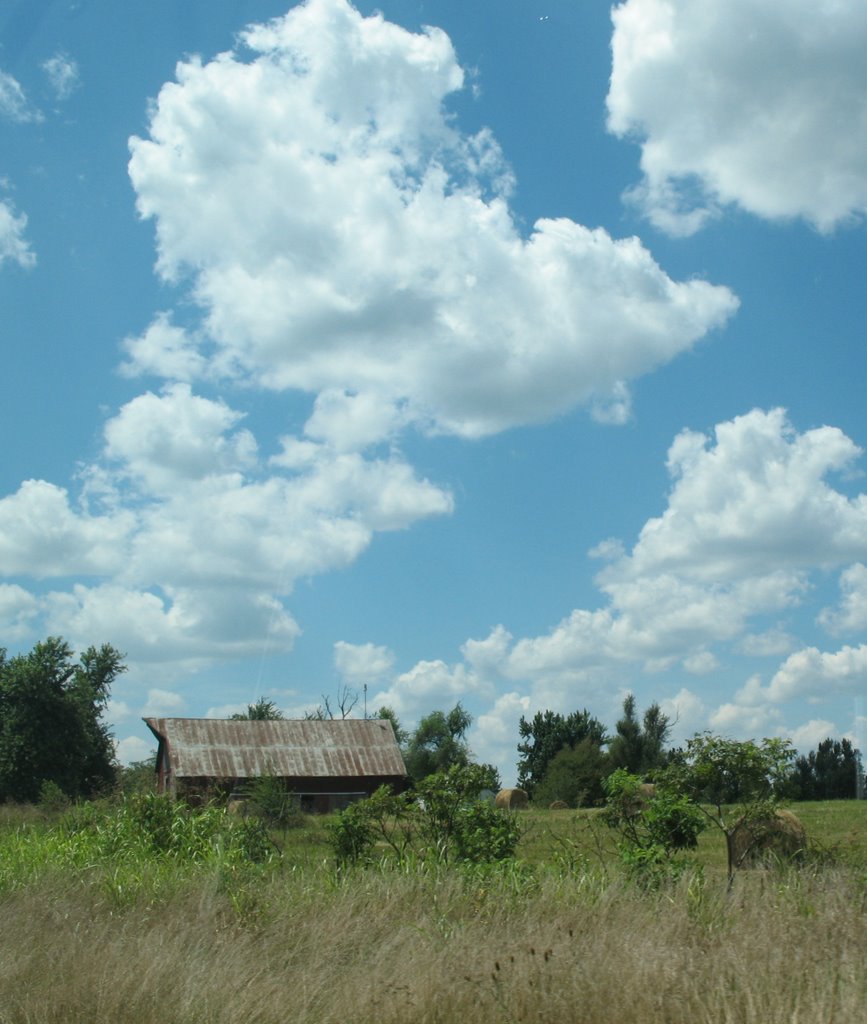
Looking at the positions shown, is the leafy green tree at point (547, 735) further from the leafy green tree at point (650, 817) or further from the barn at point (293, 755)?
the leafy green tree at point (650, 817)

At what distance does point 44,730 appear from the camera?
63906 mm

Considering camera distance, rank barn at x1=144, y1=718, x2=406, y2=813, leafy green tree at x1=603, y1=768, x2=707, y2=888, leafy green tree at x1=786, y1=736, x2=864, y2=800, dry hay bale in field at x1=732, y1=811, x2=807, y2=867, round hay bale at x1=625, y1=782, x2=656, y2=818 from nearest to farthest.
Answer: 1. dry hay bale in field at x1=732, y1=811, x2=807, y2=867
2. leafy green tree at x1=603, y1=768, x2=707, y2=888
3. round hay bale at x1=625, y1=782, x2=656, y2=818
4. barn at x1=144, y1=718, x2=406, y2=813
5. leafy green tree at x1=786, y1=736, x2=864, y2=800

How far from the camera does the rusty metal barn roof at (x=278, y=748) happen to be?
4766cm

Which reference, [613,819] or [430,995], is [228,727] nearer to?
[613,819]

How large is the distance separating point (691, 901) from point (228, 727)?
44894mm

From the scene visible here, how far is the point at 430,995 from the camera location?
20.0 ft

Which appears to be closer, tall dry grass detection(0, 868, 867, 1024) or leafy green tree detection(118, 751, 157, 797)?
tall dry grass detection(0, 868, 867, 1024)

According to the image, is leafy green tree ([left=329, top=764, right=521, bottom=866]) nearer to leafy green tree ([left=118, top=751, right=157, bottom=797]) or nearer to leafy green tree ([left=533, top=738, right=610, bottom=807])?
leafy green tree ([left=118, top=751, right=157, bottom=797])

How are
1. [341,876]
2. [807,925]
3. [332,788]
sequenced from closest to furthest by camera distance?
[807,925] < [341,876] < [332,788]

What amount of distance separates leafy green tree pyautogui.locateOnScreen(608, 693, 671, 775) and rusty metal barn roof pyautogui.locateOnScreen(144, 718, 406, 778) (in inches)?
833

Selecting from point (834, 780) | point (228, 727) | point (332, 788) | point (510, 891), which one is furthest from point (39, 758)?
point (510, 891)

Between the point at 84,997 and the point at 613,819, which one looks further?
the point at 613,819

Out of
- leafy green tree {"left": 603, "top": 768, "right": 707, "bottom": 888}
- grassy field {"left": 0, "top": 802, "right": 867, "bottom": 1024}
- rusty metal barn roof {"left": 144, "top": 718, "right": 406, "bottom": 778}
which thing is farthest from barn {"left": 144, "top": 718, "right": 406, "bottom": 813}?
grassy field {"left": 0, "top": 802, "right": 867, "bottom": 1024}

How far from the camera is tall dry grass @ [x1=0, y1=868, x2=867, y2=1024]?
5895 mm
